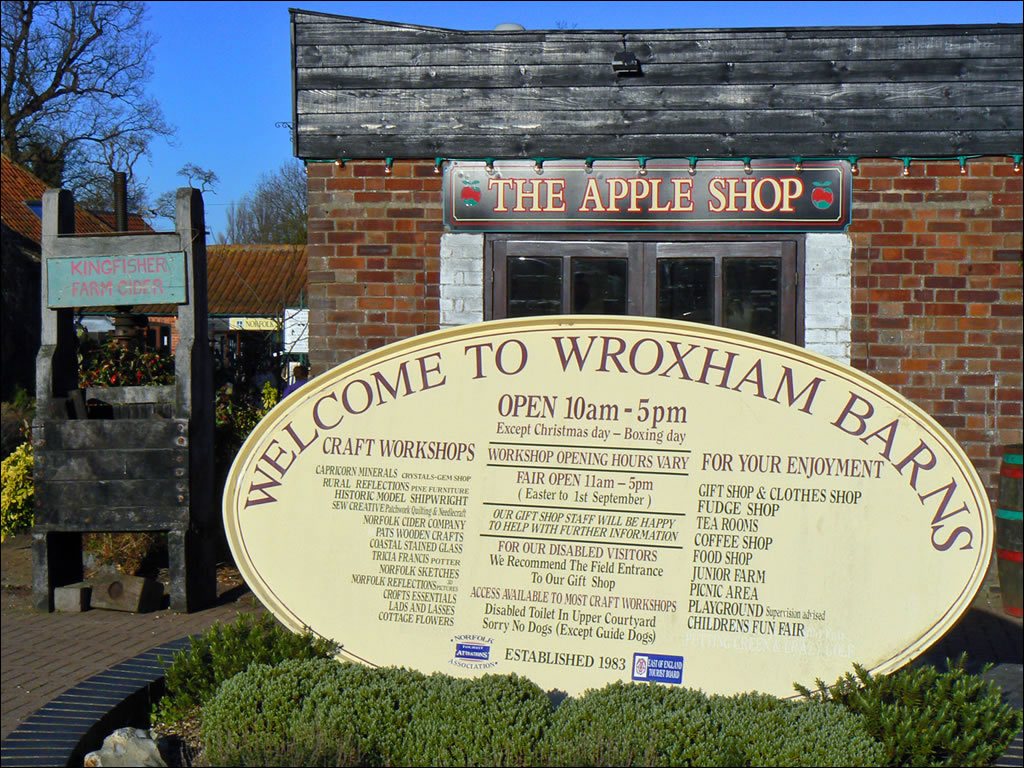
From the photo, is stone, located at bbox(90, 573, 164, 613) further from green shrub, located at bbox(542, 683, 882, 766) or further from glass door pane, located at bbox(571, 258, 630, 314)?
green shrub, located at bbox(542, 683, 882, 766)

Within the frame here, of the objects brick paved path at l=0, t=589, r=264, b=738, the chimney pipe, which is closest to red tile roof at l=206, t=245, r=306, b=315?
the chimney pipe

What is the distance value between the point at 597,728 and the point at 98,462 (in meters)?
4.67

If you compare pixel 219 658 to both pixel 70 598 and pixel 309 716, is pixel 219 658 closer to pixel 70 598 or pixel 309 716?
pixel 309 716

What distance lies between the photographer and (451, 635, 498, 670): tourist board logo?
3195 millimetres

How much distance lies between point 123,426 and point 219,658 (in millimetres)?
3528

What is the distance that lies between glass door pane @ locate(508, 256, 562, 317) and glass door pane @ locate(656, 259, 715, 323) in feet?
2.22

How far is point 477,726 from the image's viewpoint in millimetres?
2840

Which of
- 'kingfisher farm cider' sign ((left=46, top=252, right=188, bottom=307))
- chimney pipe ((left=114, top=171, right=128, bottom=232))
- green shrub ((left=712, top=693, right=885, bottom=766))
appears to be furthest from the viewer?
chimney pipe ((left=114, top=171, right=128, bottom=232))

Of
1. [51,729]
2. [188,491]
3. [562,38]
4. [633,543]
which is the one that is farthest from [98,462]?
[633,543]

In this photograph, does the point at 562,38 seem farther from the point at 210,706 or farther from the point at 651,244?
the point at 210,706

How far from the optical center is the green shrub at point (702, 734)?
8.84 feet

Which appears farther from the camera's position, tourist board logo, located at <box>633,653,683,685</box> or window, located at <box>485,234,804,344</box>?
window, located at <box>485,234,804,344</box>

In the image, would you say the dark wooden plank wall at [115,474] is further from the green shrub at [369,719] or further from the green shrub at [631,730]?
the green shrub at [631,730]

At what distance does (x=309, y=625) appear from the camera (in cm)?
335
